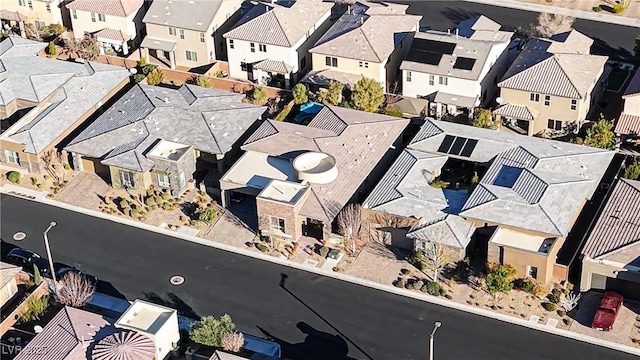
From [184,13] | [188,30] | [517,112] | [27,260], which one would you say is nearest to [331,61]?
[188,30]

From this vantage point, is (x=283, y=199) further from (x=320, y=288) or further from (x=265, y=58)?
(x=265, y=58)

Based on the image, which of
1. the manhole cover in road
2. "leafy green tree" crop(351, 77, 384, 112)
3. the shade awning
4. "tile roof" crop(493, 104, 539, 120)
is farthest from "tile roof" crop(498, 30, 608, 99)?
the shade awning

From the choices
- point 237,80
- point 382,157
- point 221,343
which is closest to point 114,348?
point 221,343

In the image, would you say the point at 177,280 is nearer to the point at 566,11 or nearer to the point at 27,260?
the point at 27,260

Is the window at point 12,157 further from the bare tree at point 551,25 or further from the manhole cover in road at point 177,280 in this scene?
the bare tree at point 551,25

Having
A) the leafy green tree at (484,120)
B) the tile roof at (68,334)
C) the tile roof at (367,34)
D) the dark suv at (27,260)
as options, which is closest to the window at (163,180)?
the dark suv at (27,260)
